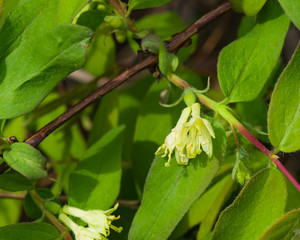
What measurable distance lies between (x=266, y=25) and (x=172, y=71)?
0.22m

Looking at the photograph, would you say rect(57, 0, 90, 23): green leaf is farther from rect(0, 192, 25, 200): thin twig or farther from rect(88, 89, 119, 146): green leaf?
rect(0, 192, 25, 200): thin twig

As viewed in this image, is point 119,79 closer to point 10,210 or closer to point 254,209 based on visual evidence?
point 254,209

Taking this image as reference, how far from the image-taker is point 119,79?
1.07m

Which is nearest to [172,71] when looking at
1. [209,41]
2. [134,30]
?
[134,30]

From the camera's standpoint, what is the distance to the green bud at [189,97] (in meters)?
0.95

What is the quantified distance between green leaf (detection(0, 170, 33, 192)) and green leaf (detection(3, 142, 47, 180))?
0.22 ft

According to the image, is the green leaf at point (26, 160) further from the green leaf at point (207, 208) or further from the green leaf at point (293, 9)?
the green leaf at point (293, 9)

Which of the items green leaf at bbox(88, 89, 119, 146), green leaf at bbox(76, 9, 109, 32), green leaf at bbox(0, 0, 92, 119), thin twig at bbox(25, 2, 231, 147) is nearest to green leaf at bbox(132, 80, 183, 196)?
green leaf at bbox(88, 89, 119, 146)

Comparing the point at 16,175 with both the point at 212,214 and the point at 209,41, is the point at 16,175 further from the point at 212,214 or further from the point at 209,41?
the point at 209,41

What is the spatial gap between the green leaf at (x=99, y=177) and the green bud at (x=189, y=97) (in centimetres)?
18

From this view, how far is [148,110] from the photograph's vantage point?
4.35ft

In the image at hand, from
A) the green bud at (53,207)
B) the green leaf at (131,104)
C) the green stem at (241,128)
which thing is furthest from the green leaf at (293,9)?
the green leaf at (131,104)

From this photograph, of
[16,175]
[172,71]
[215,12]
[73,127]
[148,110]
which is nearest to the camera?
[16,175]

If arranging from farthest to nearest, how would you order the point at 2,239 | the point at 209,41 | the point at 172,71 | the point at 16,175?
the point at 209,41, the point at 172,71, the point at 16,175, the point at 2,239
